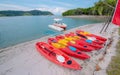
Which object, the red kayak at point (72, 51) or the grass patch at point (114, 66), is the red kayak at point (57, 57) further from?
the grass patch at point (114, 66)

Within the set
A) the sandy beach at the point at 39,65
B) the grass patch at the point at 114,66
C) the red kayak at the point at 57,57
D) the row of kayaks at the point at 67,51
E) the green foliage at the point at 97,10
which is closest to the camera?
the grass patch at the point at 114,66

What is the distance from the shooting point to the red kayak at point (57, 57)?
9481 mm

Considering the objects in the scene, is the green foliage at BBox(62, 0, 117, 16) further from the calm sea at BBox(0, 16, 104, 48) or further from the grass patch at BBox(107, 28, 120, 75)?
the grass patch at BBox(107, 28, 120, 75)

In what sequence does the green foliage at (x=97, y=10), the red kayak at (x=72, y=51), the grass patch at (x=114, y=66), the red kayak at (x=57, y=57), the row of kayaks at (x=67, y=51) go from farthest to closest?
the green foliage at (x=97, y=10), the red kayak at (x=72, y=51), the row of kayaks at (x=67, y=51), the red kayak at (x=57, y=57), the grass patch at (x=114, y=66)

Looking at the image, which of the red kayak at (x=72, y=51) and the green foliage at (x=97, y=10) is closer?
the red kayak at (x=72, y=51)

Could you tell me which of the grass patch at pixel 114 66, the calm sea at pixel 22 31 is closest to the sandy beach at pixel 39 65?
the grass patch at pixel 114 66

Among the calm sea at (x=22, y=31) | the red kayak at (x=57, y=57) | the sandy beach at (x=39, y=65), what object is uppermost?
the red kayak at (x=57, y=57)

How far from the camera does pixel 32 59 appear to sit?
449 inches

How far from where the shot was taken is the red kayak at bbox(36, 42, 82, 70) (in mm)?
9481

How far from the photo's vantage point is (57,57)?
10.7 m

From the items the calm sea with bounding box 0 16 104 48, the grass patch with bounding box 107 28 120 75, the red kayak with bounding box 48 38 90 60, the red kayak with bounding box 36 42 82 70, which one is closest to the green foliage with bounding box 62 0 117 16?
the calm sea with bounding box 0 16 104 48

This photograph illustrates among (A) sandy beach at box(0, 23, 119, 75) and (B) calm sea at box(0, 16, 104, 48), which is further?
(B) calm sea at box(0, 16, 104, 48)

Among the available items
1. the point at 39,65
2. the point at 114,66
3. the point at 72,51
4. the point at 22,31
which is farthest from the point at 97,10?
the point at 114,66

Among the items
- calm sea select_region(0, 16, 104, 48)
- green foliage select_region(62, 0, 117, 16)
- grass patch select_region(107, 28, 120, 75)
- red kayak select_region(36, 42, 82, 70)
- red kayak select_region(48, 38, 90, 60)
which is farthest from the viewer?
green foliage select_region(62, 0, 117, 16)
